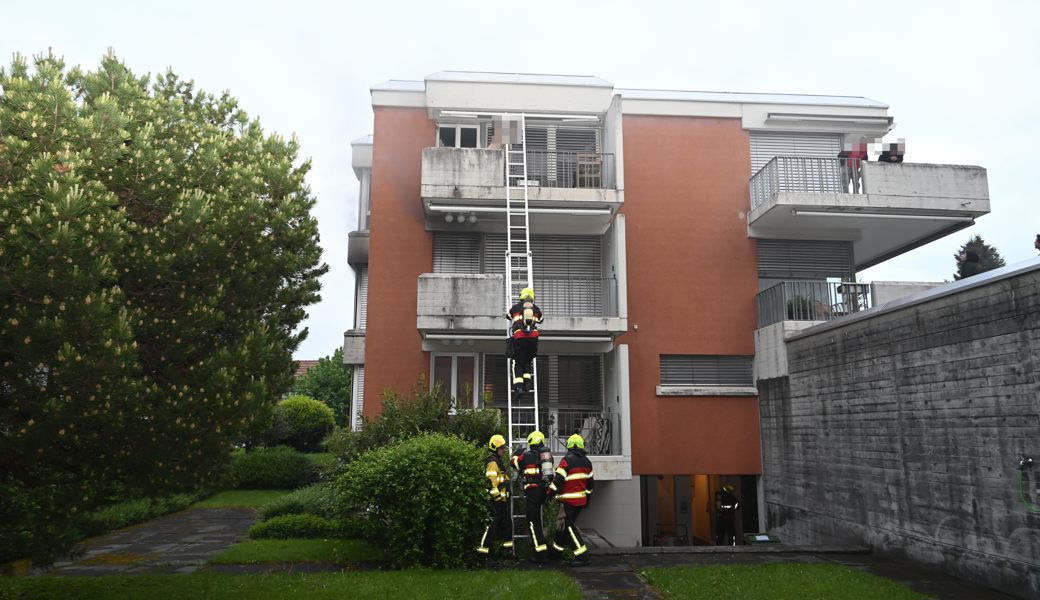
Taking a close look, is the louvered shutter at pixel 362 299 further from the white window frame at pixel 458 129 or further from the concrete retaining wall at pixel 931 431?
the concrete retaining wall at pixel 931 431

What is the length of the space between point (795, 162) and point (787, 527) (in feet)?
27.1

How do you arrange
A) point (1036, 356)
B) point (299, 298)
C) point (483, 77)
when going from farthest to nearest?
point (483, 77) < point (299, 298) < point (1036, 356)

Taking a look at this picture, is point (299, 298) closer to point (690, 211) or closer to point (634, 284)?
point (634, 284)

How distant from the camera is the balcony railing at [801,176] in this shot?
15703mm

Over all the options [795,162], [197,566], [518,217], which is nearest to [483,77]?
[518,217]

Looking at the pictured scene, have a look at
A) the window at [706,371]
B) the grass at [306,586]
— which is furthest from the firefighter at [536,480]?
the window at [706,371]

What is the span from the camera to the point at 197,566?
10.7 meters

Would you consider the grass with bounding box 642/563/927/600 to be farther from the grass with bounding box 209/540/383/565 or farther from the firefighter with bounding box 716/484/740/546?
the firefighter with bounding box 716/484/740/546

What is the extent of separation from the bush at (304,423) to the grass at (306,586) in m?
18.6

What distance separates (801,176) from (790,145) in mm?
1457

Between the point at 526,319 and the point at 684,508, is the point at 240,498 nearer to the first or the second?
the point at 684,508

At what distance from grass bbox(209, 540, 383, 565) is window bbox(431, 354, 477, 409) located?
13.9ft

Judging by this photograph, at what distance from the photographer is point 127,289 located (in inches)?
314

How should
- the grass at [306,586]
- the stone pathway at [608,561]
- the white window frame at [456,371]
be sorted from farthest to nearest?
the white window frame at [456,371], the stone pathway at [608,561], the grass at [306,586]
